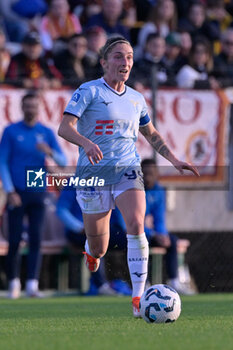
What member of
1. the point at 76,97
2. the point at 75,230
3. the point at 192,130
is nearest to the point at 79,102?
the point at 76,97

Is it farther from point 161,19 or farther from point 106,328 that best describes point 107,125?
point 161,19

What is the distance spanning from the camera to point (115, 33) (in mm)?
14516

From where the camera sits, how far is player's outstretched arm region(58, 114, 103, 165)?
6.55 meters

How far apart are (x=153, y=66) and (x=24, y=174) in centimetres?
253

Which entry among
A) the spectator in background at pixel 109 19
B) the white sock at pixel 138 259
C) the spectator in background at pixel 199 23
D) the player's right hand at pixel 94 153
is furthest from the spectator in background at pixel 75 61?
the player's right hand at pixel 94 153

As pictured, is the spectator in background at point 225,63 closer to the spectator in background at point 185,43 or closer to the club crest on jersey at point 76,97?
the spectator in background at point 185,43

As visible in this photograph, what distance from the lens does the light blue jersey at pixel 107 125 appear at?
7.27 metres

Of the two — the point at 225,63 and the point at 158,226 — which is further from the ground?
the point at 225,63

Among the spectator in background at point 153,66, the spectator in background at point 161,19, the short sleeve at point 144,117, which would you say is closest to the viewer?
the short sleeve at point 144,117

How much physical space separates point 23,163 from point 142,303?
5.09 meters

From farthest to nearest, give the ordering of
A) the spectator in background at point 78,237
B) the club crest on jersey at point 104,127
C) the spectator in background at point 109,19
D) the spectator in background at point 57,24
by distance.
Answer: the spectator in background at point 109,19 < the spectator in background at point 57,24 < the spectator in background at point 78,237 < the club crest on jersey at point 104,127

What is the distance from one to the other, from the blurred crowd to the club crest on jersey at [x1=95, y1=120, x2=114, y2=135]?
4.93 m

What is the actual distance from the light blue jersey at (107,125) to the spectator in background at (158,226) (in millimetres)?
4622

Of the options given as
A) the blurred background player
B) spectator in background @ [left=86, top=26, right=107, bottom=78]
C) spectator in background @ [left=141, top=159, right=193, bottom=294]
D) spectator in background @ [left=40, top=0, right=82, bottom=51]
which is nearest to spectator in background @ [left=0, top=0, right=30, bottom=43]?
spectator in background @ [left=40, top=0, right=82, bottom=51]
